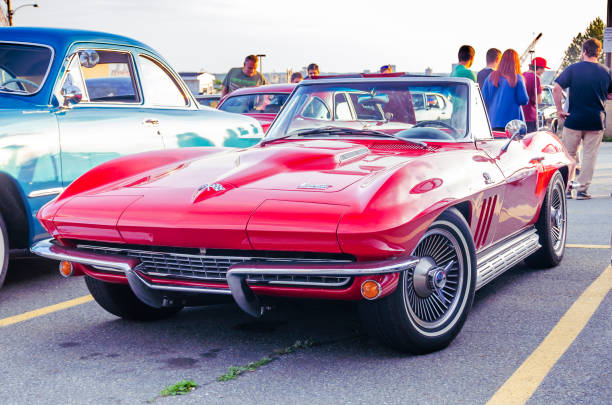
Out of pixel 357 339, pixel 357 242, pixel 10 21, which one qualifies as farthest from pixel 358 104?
pixel 10 21

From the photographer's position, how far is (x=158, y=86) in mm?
6902

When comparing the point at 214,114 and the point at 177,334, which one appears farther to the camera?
the point at 214,114

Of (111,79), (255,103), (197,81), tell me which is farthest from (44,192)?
(197,81)

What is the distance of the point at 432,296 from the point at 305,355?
670 mm

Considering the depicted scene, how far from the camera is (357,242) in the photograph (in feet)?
10.5

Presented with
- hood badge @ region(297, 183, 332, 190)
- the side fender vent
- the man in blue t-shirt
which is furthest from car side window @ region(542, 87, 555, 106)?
hood badge @ region(297, 183, 332, 190)

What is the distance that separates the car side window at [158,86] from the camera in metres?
6.76

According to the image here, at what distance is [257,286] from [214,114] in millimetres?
4083

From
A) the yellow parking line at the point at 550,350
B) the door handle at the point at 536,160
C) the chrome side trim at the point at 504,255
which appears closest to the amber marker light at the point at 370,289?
the yellow parking line at the point at 550,350

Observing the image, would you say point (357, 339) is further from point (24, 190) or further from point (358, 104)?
point (24, 190)

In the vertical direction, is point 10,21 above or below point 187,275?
above

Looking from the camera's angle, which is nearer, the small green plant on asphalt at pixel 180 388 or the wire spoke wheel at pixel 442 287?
the small green plant on asphalt at pixel 180 388

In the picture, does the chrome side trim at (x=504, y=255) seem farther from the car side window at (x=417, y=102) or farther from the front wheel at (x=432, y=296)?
the car side window at (x=417, y=102)

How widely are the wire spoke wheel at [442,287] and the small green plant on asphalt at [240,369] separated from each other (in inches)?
27.6
